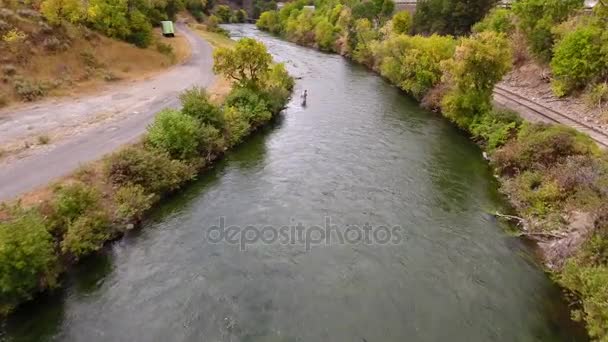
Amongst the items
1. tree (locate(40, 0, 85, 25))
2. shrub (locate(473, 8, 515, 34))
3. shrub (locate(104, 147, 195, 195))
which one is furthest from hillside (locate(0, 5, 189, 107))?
shrub (locate(473, 8, 515, 34))

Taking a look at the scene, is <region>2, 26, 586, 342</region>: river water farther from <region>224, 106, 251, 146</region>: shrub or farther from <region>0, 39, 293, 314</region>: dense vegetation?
<region>224, 106, 251, 146</region>: shrub

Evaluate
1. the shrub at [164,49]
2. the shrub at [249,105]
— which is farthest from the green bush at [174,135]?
the shrub at [164,49]

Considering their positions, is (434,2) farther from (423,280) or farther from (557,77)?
(423,280)

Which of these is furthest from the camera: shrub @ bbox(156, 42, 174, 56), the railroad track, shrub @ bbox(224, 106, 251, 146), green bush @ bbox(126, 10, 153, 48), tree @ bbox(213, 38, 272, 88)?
shrub @ bbox(156, 42, 174, 56)

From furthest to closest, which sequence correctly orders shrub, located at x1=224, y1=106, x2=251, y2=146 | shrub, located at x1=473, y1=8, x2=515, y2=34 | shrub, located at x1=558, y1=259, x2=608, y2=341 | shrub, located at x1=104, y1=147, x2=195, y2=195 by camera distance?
shrub, located at x1=473, y1=8, x2=515, y2=34 < shrub, located at x1=224, y1=106, x2=251, y2=146 < shrub, located at x1=104, y1=147, x2=195, y2=195 < shrub, located at x1=558, y1=259, x2=608, y2=341

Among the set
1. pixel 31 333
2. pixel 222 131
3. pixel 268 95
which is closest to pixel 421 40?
pixel 268 95

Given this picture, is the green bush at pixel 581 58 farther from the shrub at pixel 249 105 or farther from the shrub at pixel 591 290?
the shrub at pixel 249 105
